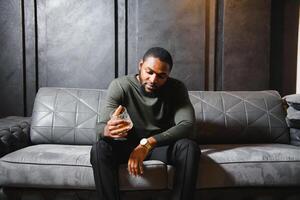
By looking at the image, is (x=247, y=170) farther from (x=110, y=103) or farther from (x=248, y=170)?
(x=110, y=103)

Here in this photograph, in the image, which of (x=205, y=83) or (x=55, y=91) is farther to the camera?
(x=205, y=83)

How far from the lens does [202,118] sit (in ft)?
7.29

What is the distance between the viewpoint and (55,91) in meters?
2.30

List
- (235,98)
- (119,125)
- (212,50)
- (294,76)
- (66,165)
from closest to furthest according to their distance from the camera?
1. (119,125)
2. (66,165)
3. (235,98)
4. (212,50)
5. (294,76)

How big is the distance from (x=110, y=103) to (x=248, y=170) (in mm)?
827

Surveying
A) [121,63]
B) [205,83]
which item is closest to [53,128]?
[121,63]

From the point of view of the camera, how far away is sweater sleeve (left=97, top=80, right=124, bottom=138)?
171 cm

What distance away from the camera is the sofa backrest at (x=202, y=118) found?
2.16m

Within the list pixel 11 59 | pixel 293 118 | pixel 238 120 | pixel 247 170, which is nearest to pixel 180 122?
pixel 247 170

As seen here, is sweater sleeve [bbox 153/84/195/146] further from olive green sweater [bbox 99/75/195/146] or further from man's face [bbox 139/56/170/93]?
man's face [bbox 139/56/170/93]

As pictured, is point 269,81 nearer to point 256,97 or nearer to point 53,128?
point 256,97

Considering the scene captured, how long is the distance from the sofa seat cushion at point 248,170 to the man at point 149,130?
14 cm

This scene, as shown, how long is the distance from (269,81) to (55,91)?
172cm

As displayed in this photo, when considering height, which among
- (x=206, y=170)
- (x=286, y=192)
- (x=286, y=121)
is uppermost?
(x=286, y=121)
